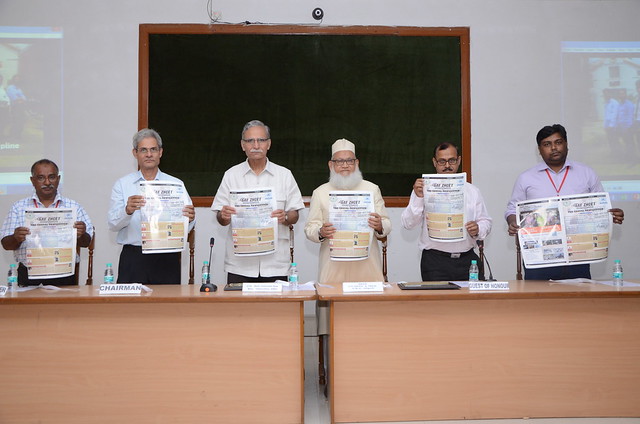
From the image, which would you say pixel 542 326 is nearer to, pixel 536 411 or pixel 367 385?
pixel 536 411

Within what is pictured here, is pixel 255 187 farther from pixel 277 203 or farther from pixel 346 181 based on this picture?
pixel 346 181

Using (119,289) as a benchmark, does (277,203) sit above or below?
above

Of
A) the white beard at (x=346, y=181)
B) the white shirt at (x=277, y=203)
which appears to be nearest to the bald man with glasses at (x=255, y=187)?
the white shirt at (x=277, y=203)

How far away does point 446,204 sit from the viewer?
3.16 m

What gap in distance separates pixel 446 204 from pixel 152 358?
1.79 meters

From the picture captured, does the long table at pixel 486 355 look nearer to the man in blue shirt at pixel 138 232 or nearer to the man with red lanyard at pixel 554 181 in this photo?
the man with red lanyard at pixel 554 181

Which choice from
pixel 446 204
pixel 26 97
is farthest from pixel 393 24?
pixel 26 97

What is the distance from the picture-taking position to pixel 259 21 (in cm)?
515

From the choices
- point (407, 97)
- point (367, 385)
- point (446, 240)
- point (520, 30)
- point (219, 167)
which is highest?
point (520, 30)

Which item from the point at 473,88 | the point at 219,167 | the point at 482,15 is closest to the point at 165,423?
the point at 219,167

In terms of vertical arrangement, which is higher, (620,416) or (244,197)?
(244,197)

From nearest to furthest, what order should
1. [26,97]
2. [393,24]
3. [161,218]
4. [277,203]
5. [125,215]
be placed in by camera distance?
[161,218] < [125,215] < [277,203] < [26,97] < [393,24]

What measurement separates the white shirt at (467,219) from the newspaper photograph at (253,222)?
88 cm

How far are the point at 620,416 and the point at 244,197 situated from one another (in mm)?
2332
